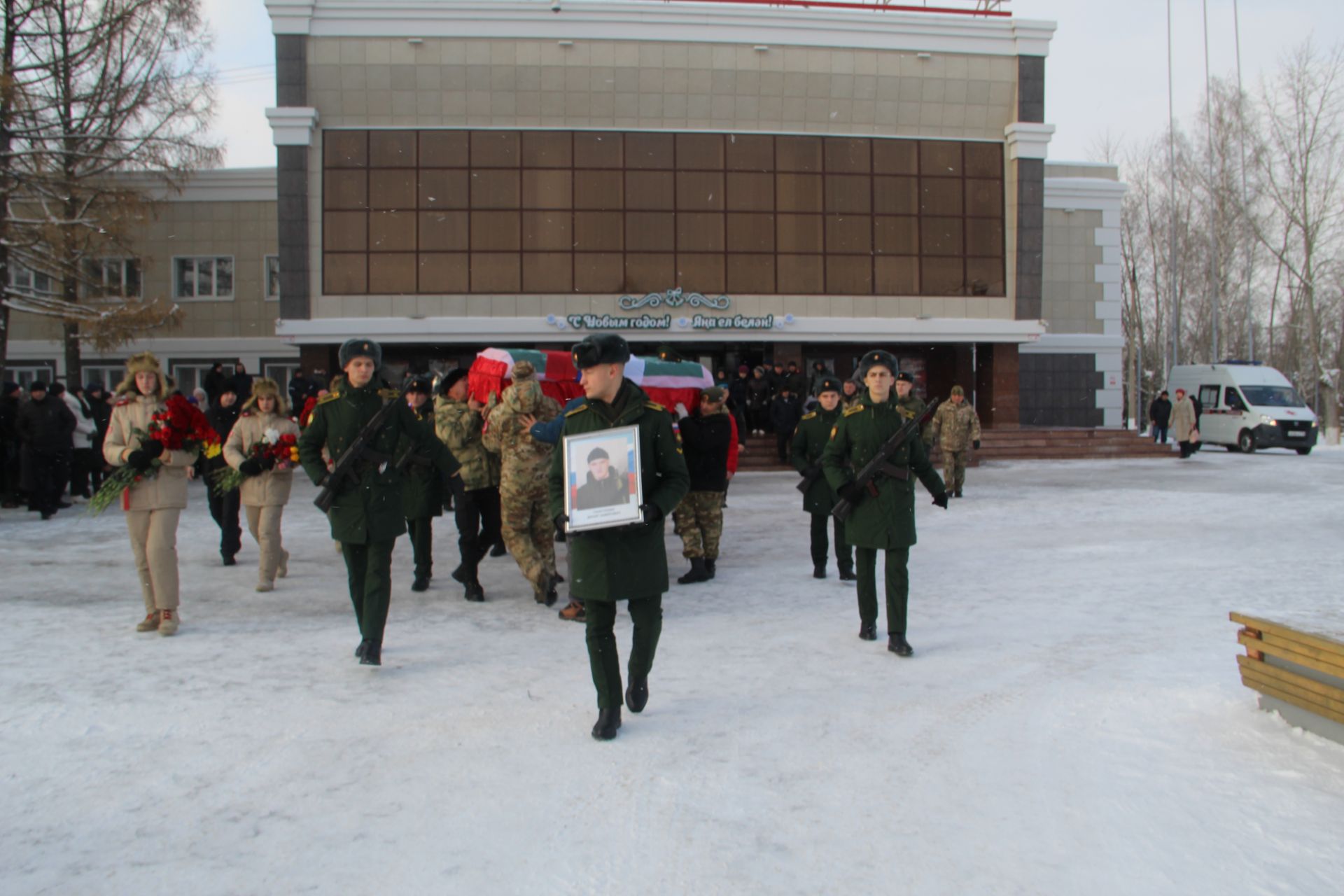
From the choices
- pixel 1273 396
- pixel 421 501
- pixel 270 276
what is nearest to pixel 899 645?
pixel 421 501

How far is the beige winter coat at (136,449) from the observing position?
711cm

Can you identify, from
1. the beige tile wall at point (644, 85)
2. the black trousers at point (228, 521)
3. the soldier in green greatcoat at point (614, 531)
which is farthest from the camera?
the beige tile wall at point (644, 85)

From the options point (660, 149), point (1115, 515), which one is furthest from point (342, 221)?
point (1115, 515)

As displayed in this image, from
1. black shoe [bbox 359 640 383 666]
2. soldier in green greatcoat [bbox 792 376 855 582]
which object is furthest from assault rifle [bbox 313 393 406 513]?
soldier in green greatcoat [bbox 792 376 855 582]

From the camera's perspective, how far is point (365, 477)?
→ 6.21 m

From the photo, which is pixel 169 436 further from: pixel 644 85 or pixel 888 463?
pixel 644 85

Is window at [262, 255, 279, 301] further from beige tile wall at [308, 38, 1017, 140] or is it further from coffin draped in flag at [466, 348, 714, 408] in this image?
coffin draped in flag at [466, 348, 714, 408]

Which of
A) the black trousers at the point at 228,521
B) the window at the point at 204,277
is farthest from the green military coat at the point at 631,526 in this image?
the window at the point at 204,277

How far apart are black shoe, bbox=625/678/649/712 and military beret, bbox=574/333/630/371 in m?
1.62

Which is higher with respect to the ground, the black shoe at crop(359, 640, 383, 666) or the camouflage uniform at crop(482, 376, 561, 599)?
the camouflage uniform at crop(482, 376, 561, 599)

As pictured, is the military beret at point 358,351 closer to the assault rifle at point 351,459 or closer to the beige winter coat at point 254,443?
the assault rifle at point 351,459

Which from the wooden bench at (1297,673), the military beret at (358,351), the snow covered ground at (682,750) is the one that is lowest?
the snow covered ground at (682,750)

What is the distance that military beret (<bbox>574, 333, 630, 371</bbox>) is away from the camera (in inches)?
188

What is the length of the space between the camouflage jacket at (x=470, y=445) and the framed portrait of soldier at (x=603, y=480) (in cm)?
408
